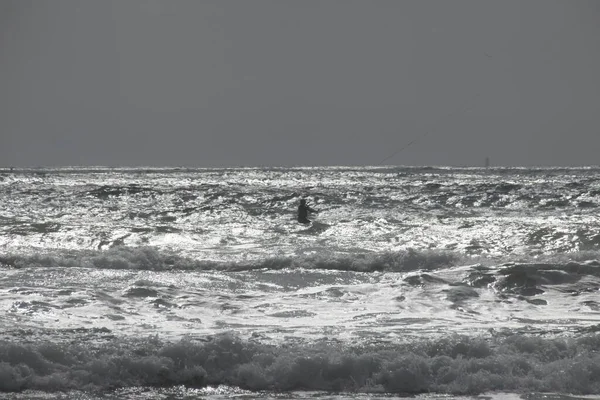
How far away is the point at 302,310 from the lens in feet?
37.0

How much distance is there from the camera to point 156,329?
9.84m

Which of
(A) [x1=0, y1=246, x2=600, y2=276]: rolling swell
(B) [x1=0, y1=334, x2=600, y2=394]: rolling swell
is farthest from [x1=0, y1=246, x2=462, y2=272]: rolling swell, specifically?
(B) [x1=0, y1=334, x2=600, y2=394]: rolling swell

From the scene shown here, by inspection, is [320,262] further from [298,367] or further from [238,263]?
[298,367]

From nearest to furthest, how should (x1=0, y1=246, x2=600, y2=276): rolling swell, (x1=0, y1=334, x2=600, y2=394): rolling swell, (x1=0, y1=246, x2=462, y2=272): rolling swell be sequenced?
(x1=0, y1=334, x2=600, y2=394): rolling swell → (x1=0, y1=246, x2=600, y2=276): rolling swell → (x1=0, y1=246, x2=462, y2=272): rolling swell

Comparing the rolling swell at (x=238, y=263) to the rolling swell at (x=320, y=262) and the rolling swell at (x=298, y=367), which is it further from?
the rolling swell at (x=298, y=367)

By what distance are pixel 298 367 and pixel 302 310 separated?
3.09m

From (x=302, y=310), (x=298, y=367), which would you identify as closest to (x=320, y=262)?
(x=302, y=310)

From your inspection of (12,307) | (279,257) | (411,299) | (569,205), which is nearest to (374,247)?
(279,257)

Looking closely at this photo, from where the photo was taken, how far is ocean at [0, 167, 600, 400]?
805 centimetres

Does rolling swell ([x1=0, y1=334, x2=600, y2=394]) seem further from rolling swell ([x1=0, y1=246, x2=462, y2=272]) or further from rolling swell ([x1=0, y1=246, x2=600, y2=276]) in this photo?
rolling swell ([x1=0, y1=246, x2=462, y2=272])

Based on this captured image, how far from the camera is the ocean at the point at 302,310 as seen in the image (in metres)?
8.05

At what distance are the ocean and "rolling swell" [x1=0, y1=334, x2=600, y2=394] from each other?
0.6 inches

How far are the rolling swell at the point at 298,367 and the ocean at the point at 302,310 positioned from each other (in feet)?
0.05

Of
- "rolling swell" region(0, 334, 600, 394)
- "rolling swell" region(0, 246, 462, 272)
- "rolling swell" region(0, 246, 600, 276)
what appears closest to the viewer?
"rolling swell" region(0, 334, 600, 394)
